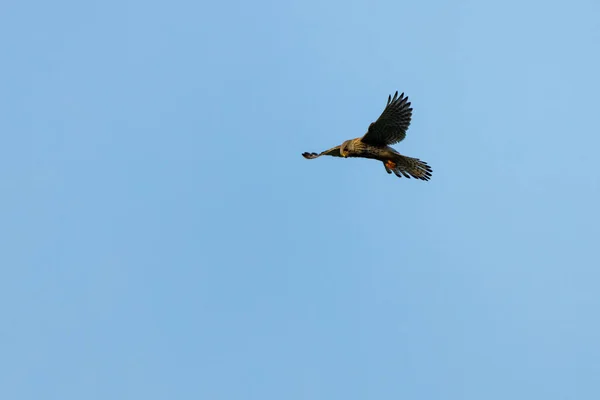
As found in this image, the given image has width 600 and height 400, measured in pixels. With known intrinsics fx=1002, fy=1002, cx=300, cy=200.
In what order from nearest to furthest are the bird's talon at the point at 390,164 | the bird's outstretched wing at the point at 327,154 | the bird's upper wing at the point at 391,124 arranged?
the bird's upper wing at the point at 391,124 < the bird's talon at the point at 390,164 < the bird's outstretched wing at the point at 327,154

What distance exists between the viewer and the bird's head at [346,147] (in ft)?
83.7

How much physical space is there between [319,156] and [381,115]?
4.07 metres

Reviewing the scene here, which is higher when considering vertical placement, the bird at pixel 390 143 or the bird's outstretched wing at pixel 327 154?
the bird's outstretched wing at pixel 327 154

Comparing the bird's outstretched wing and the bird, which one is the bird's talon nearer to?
the bird

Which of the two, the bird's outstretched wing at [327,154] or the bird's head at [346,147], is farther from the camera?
the bird's outstretched wing at [327,154]

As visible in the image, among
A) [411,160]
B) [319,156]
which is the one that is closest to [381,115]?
[411,160]

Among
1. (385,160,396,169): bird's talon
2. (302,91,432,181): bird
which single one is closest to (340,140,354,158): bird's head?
(302,91,432,181): bird

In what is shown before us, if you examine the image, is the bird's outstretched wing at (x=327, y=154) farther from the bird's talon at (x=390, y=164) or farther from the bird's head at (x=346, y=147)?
the bird's talon at (x=390, y=164)

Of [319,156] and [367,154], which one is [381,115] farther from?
[319,156]

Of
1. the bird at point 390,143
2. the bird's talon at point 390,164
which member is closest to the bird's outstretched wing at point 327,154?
the bird at point 390,143

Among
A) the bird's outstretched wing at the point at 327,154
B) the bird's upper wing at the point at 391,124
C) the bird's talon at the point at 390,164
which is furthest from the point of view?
the bird's outstretched wing at the point at 327,154

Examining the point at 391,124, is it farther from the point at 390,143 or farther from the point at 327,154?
the point at 327,154

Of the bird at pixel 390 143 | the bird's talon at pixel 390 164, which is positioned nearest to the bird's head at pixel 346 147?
the bird at pixel 390 143

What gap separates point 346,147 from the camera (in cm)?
2570
